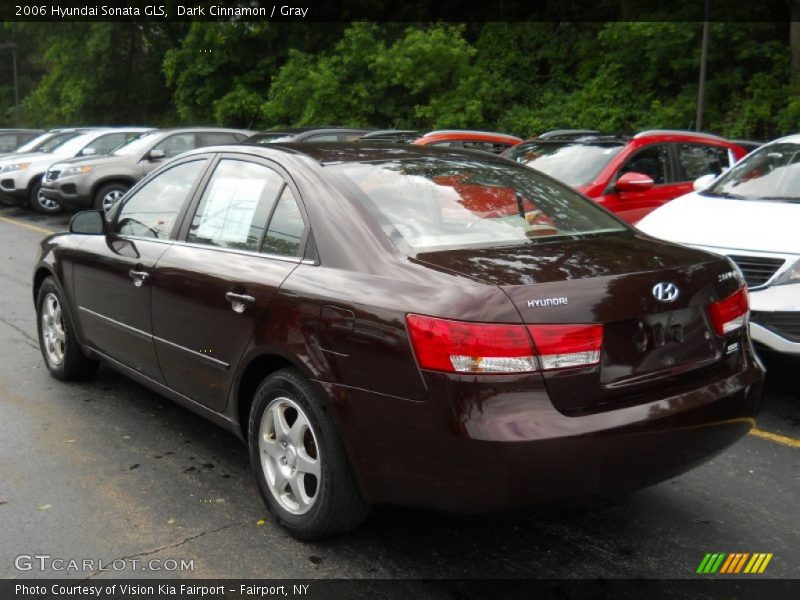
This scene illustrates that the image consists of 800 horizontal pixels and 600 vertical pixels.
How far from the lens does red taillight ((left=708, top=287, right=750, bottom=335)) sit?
3250 mm

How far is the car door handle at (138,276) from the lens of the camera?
14.1 ft

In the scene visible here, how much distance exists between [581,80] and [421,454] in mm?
24102

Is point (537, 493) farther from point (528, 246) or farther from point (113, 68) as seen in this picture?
point (113, 68)

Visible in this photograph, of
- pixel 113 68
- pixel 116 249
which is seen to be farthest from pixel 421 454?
pixel 113 68

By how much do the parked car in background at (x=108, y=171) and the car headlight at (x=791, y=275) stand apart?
1053 centimetres

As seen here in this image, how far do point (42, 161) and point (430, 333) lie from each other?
15595 mm

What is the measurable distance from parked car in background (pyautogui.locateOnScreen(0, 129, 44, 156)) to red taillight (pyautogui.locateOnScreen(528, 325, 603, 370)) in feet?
70.4

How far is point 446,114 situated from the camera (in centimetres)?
2417

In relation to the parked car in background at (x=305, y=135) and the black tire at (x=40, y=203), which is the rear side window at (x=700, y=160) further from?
the black tire at (x=40, y=203)

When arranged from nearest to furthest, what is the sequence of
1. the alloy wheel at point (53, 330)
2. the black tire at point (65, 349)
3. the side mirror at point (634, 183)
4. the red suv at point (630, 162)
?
the black tire at point (65, 349) < the alloy wheel at point (53, 330) < the side mirror at point (634, 183) < the red suv at point (630, 162)

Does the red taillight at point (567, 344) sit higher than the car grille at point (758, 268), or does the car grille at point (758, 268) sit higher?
the red taillight at point (567, 344)

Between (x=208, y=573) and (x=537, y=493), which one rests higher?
(x=537, y=493)

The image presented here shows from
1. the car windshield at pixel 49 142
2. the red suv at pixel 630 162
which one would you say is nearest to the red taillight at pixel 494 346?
the red suv at pixel 630 162

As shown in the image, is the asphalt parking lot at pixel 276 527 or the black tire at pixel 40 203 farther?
the black tire at pixel 40 203
